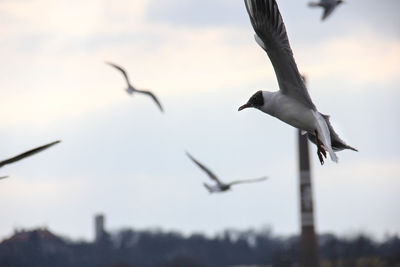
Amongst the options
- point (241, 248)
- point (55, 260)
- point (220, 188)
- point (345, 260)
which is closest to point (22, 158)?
point (55, 260)

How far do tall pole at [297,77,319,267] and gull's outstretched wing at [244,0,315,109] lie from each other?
40.5 metres

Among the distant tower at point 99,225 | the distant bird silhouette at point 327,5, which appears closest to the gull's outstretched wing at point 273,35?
the distant bird silhouette at point 327,5

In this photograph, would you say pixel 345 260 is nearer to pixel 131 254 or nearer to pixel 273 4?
pixel 131 254

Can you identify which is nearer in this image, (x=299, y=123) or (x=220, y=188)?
(x=299, y=123)

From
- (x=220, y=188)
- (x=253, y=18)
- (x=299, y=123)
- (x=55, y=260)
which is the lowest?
(x=55, y=260)

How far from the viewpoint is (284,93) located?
35.7 ft

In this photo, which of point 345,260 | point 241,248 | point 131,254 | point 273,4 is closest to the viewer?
point 273,4

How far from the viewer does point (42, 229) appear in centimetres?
1116

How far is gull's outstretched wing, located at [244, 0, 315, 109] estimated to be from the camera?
400 inches

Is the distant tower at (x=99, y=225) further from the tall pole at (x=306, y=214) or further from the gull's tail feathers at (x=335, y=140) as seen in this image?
the gull's tail feathers at (x=335, y=140)

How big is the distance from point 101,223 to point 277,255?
1376 centimetres

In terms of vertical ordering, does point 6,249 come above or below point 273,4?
below

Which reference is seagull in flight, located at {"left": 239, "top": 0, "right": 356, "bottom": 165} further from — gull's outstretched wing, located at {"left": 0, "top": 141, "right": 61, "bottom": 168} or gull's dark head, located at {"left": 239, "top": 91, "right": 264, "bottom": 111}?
gull's outstretched wing, located at {"left": 0, "top": 141, "right": 61, "bottom": 168}

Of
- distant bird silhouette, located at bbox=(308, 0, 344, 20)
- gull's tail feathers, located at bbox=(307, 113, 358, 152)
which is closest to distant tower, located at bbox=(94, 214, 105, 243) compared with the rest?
distant bird silhouette, located at bbox=(308, 0, 344, 20)
